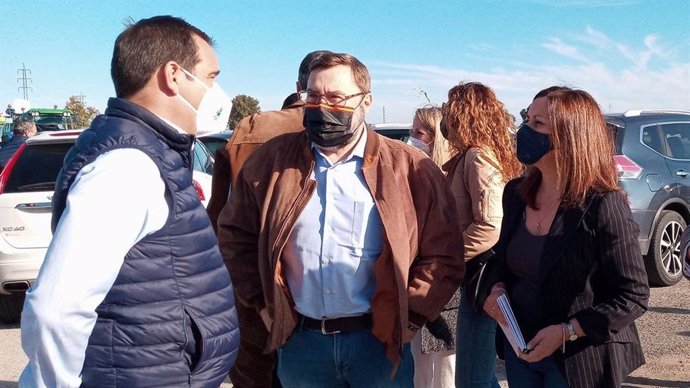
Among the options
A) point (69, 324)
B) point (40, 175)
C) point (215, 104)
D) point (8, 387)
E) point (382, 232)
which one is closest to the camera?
point (69, 324)

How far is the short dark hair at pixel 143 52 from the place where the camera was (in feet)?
6.86

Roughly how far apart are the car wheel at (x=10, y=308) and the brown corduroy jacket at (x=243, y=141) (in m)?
4.60

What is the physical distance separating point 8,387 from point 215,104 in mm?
3840

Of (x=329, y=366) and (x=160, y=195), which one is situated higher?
(x=160, y=195)

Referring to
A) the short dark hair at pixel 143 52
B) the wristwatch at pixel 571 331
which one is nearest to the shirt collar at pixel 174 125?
the short dark hair at pixel 143 52

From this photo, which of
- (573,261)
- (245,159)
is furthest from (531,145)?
(245,159)

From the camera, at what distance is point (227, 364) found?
2.21 m

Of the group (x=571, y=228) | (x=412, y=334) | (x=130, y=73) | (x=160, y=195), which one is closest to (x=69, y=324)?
(x=160, y=195)

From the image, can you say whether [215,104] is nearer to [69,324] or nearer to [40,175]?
[69,324]

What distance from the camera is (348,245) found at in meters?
2.72

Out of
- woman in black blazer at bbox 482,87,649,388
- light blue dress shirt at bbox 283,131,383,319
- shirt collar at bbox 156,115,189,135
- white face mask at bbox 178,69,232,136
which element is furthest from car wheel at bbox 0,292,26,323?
shirt collar at bbox 156,115,189,135

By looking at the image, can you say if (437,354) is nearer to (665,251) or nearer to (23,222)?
(23,222)

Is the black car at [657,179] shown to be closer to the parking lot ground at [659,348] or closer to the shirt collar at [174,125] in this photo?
the parking lot ground at [659,348]

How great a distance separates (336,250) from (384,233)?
0.19m
